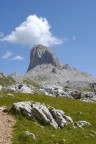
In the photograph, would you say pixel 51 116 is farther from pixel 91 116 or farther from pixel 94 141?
pixel 91 116

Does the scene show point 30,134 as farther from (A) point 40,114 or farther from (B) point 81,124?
(B) point 81,124

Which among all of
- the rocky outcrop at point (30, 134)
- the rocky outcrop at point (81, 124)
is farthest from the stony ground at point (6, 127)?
the rocky outcrop at point (81, 124)

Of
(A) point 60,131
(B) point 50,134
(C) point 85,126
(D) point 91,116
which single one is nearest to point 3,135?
(B) point 50,134

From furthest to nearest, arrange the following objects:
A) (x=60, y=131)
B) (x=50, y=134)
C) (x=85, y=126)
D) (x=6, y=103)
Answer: (x=6, y=103) < (x=85, y=126) < (x=60, y=131) < (x=50, y=134)

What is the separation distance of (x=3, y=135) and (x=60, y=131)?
775 cm

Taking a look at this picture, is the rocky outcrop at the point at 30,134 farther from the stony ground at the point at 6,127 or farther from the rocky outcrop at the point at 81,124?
the rocky outcrop at the point at 81,124

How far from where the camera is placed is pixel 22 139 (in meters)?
32.1

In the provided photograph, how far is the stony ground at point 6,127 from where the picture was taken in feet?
104

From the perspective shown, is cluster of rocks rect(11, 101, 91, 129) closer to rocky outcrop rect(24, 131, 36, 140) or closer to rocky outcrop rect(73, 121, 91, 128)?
rocky outcrop rect(73, 121, 91, 128)

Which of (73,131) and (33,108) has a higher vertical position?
(33,108)

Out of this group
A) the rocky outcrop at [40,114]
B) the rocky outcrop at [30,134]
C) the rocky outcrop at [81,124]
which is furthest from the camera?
the rocky outcrop at [81,124]

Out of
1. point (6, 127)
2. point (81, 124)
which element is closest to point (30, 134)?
point (6, 127)

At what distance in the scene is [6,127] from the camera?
35469mm

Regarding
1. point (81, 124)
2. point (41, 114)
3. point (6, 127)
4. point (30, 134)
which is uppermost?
point (41, 114)
